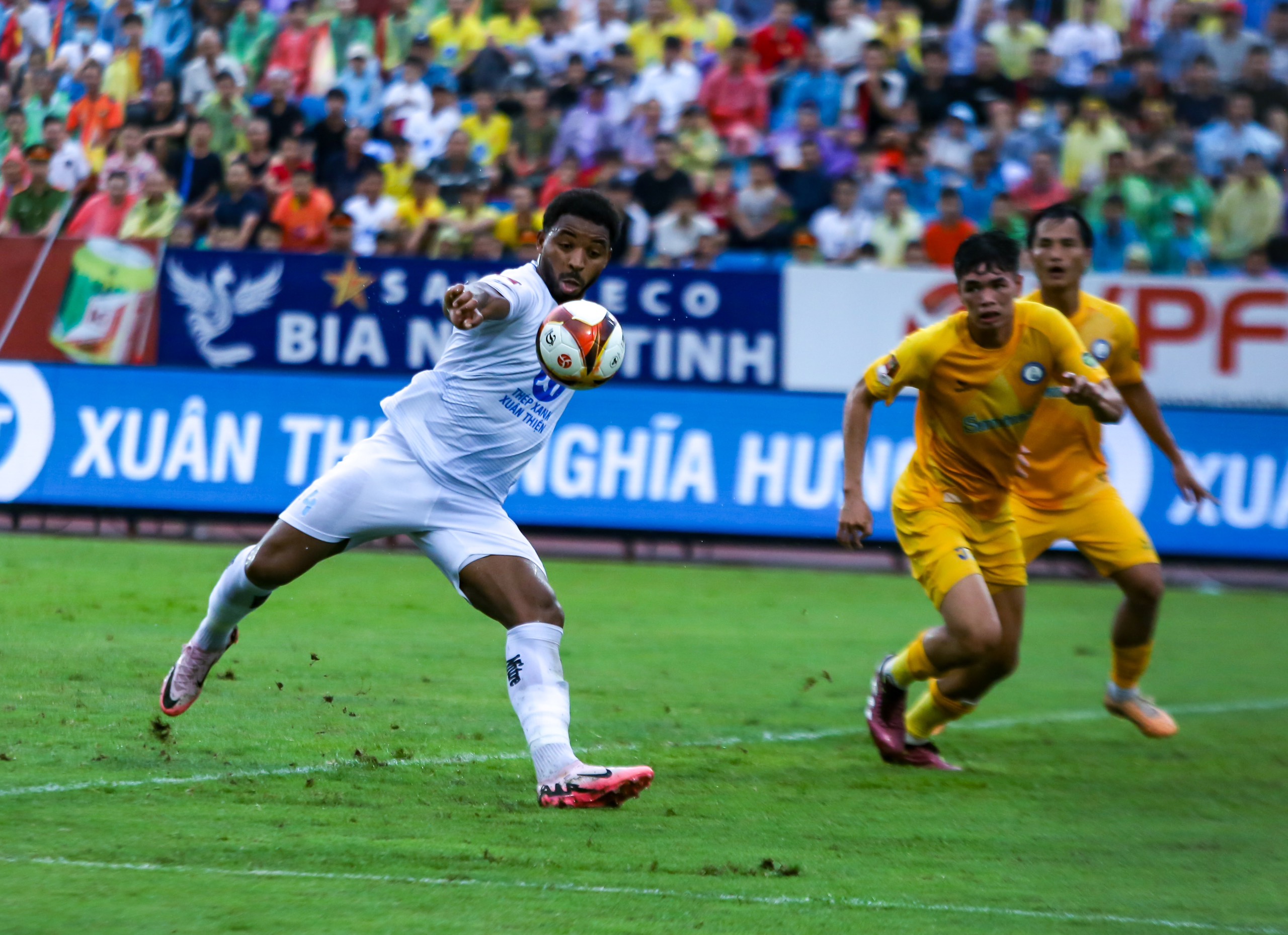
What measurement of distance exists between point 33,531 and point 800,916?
1127 cm

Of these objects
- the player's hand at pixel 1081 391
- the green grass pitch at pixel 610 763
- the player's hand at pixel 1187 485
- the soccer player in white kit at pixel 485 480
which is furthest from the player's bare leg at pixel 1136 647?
the soccer player in white kit at pixel 485 480

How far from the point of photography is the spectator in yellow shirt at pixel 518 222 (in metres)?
16.0

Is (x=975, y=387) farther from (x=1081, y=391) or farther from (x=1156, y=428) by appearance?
(x=1156, y=428)

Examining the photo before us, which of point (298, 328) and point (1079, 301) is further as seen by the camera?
point (298, 328)

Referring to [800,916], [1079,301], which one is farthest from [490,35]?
[800,916]

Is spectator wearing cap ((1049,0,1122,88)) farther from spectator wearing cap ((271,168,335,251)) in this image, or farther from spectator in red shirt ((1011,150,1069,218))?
spectator wearing cap ((271,168,335,251))

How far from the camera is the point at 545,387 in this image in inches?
251

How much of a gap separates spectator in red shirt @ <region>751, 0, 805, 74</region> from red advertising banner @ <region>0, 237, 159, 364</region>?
686cm

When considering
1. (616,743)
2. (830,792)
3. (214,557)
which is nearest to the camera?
(830,792)

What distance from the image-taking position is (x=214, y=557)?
1336 cm

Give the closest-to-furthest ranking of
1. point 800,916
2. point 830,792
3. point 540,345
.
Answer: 1. point 800,916
2. point 540,345
3. point 830,792

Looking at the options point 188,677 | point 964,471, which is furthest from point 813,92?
point 188,677

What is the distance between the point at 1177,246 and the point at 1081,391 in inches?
389

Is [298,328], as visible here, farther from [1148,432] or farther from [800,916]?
[800,916]
